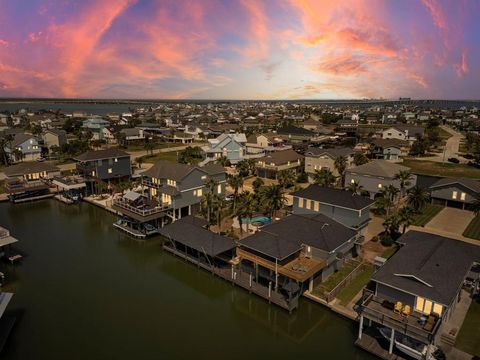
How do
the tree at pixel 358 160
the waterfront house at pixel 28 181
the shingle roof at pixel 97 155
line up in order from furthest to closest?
the tree at pixel 358 160 → the shingle roof at pixel 97 155 → the waterfront house at pixel 28 181

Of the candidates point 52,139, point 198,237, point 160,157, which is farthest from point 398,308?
point 52,139

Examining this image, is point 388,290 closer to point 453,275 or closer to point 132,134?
point 453,275

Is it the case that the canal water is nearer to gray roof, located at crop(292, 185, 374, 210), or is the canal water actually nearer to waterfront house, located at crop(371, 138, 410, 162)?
gray roof, located at crop(292, 185, 374, 210)

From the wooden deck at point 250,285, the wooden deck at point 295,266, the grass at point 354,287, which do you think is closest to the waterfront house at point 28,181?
the wooden deck at point 250,285

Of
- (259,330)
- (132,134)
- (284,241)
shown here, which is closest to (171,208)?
(284,241)

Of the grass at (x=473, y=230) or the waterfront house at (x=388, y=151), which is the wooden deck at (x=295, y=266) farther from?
the waterfront house at (x=388, y=151)

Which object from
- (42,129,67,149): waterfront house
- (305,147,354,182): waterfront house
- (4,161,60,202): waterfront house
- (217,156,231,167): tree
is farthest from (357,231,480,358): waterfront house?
(42,129,67,149): waterfront house
